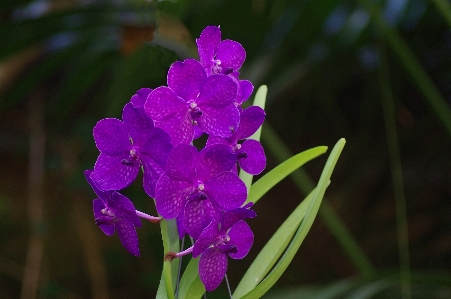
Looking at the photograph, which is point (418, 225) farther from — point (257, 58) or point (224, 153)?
point (224, 153)

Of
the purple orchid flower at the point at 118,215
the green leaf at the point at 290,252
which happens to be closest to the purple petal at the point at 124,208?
the purple orchid flower at the point at 118,215

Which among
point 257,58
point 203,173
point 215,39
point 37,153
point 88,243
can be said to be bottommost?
point 203,173

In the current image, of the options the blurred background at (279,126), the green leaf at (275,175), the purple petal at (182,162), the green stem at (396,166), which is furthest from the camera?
the blurred background at (279,126)

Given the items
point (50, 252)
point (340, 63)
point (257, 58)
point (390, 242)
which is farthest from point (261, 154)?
point (50, 252)

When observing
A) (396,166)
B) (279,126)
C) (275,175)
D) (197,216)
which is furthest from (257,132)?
(279,126)

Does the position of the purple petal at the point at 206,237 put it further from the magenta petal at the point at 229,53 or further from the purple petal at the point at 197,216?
the magenta petal at the point at 229,53

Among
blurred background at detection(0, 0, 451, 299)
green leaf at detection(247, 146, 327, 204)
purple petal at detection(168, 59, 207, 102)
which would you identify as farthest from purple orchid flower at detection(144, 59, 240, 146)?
blurred background at detection(0, 0, 451, 299)

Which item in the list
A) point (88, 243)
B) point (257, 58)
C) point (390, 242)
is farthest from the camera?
point (88, 243)

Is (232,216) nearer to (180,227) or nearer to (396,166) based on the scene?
(180,227)
